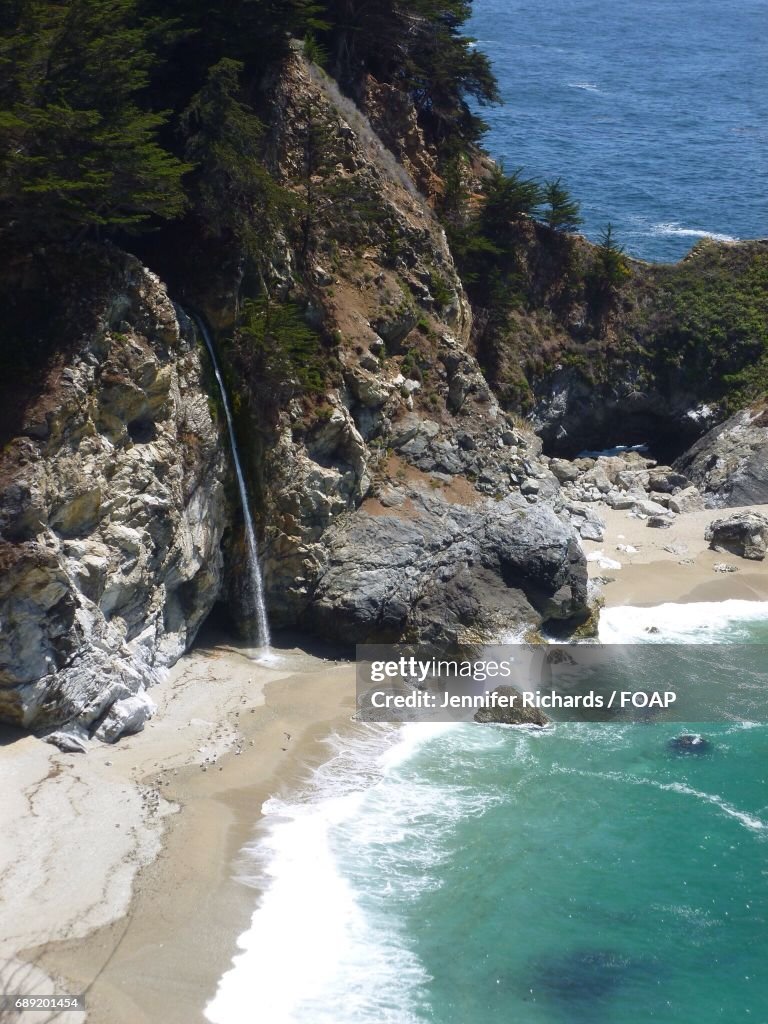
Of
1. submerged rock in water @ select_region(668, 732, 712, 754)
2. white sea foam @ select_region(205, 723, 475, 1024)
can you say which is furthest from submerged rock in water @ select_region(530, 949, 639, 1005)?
submerged rock in water @ select_region(668, 732, 712, 754)

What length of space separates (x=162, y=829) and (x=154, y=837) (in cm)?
32

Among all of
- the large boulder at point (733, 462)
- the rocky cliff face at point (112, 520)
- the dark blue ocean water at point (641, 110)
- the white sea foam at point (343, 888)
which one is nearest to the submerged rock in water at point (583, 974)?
the white sea foam at point (343, 888)

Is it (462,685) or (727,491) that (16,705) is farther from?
(727,491)

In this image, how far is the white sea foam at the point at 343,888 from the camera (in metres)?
18.8

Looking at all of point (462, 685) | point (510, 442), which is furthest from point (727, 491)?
point (462, 685)

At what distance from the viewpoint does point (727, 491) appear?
141 ft

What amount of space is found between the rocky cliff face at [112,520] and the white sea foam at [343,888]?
4.99m

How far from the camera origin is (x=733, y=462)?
145 feet

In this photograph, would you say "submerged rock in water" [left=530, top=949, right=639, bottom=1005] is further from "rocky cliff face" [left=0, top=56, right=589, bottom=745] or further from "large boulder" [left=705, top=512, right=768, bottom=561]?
"large boulder" [left=705, top=512, right=768, bottom=561]

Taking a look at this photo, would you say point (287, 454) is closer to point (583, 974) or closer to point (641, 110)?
point (583, 974)

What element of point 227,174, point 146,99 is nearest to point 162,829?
point 227,174

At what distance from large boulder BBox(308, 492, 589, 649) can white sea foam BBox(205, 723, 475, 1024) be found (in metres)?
3.88

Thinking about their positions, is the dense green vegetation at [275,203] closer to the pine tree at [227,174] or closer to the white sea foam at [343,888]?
the pine tree at [227,174]

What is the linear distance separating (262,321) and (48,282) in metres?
6.33
